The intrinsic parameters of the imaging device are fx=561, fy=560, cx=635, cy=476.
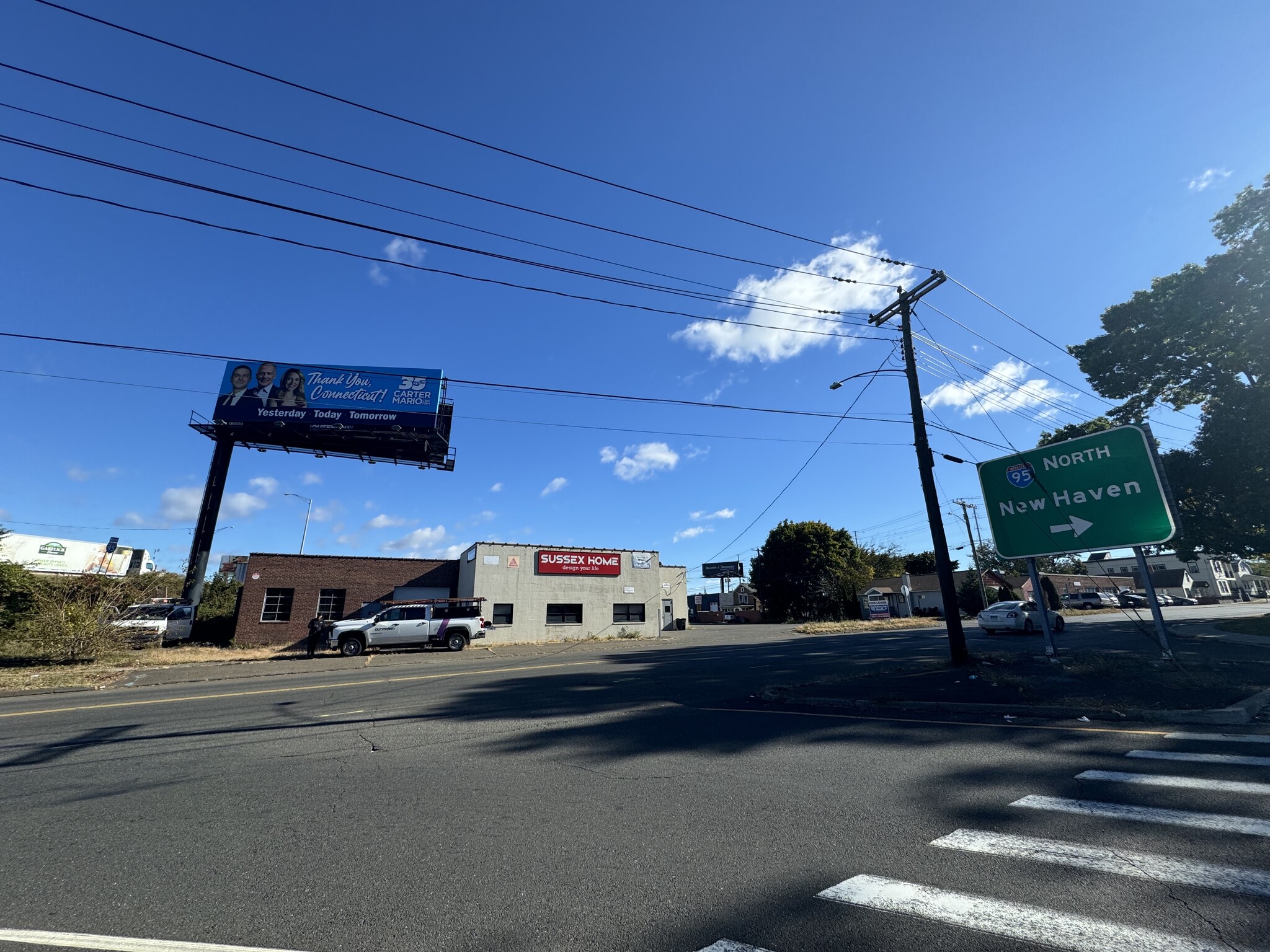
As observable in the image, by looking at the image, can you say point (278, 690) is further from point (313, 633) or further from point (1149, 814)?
point (1149, 814)

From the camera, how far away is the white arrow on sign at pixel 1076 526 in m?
12.3

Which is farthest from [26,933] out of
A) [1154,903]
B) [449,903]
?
[1154,903]

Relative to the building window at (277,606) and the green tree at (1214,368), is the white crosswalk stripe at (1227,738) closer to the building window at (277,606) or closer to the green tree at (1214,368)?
the green tree at (1214,368)

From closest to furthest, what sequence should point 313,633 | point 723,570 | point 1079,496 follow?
point 1079,496 < point 313,633 < point 723,570

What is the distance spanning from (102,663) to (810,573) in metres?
49.8

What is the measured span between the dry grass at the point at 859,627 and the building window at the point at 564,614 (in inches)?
532

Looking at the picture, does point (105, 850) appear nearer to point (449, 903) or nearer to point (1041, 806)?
point (449, 903)

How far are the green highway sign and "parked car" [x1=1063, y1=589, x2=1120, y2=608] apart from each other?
→ 49.5 meters

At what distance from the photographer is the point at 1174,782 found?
4949 mm

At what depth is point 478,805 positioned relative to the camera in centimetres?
510

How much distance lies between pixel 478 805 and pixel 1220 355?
30654 millimetres

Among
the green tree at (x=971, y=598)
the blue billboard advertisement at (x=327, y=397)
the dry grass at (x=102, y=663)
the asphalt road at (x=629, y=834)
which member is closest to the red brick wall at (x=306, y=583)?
the dry grass at (x=102, y=663)

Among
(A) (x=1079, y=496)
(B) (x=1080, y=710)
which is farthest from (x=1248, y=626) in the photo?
(B) (x=1080, y=710)

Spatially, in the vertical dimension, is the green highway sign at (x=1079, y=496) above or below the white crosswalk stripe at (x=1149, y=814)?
above
